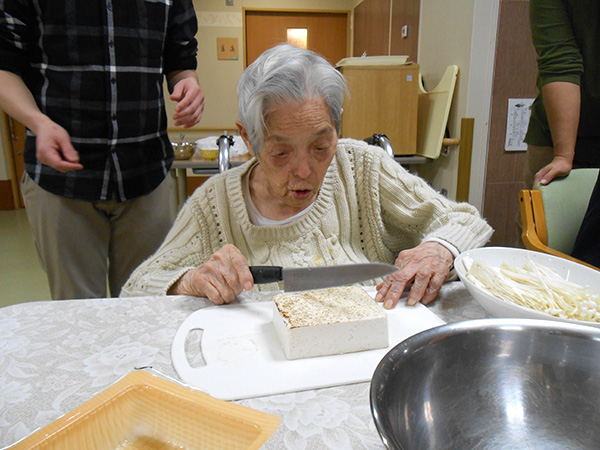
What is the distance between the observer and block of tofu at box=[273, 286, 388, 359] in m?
0.78

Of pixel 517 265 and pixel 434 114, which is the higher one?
pixel 434 114

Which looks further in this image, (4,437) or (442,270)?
(442,270)

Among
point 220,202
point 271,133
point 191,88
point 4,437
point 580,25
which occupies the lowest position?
point 4,437

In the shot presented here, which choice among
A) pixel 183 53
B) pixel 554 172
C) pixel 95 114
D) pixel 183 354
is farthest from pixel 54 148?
pixel 554 172

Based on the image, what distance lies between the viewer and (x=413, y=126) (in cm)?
331

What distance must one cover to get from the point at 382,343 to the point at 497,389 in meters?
0.26

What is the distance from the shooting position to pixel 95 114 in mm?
1516

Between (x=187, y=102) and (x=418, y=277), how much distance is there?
0.94 meters

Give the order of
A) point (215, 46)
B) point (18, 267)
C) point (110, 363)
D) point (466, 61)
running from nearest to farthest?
point (110, 363) → point (466, 61) → point (18, 267) → point (215, 46)

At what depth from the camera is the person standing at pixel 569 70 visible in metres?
1.60

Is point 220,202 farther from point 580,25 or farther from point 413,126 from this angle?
point 413,126

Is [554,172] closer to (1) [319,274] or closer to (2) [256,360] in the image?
(1) [319,274]

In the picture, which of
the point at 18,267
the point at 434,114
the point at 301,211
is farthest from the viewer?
the point at 18,267

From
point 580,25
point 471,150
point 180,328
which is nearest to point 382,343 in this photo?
point 180,328
